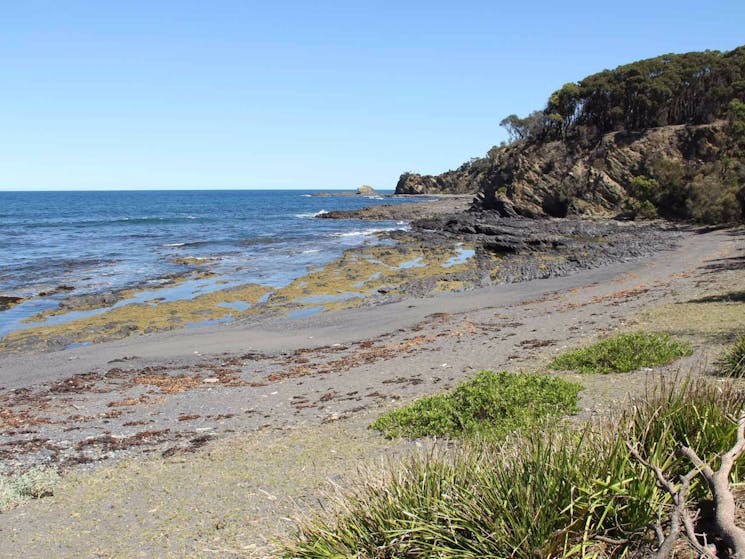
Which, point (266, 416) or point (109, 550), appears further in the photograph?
point (266, 416)

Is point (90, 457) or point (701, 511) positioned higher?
point (701, 511)

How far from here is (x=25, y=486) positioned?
7660mm

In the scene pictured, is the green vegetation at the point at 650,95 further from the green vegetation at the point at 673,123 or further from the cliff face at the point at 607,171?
the cliff face at the point at 607,171

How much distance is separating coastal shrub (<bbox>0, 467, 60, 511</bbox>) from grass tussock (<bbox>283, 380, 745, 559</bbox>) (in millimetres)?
5249

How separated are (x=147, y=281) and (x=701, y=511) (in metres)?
32.7

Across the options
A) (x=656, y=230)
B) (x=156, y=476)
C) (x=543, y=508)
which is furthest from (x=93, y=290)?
(x=656, y=230)

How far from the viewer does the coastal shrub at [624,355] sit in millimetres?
10352

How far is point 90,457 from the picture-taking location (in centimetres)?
919

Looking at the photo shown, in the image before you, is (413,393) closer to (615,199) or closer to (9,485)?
(9,485)

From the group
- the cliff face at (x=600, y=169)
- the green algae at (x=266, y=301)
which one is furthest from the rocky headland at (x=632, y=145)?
the green algae at (x=266, y=301)

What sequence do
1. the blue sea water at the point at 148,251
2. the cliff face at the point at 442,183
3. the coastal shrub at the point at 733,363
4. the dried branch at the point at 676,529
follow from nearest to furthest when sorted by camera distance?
1. the dried branch at the point at 676,529
2. the coastal shrub at the point at 733,363
3. the blue sea water at the point at 148,251
4. the cliff face at the point at 442,183

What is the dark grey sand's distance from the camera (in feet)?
21.6

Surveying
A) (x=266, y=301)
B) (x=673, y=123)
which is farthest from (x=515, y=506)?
(x=673, y=123)

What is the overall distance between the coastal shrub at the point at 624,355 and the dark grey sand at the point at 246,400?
396mm
